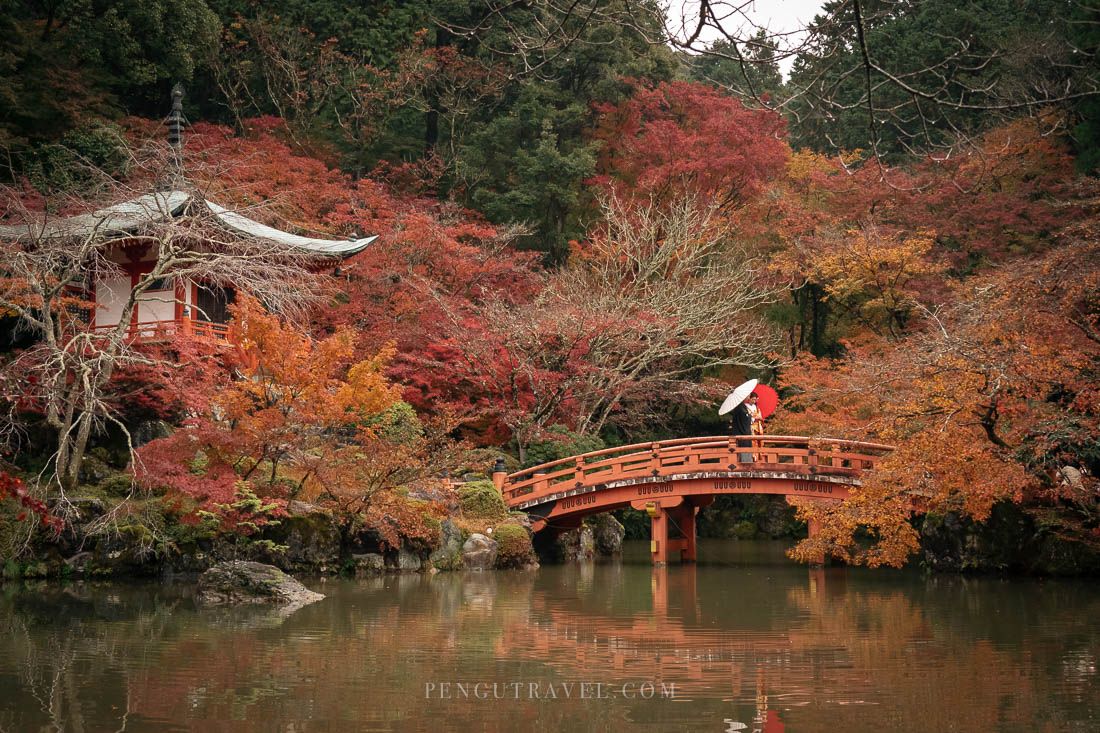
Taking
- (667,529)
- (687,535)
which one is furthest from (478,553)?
(687,535)

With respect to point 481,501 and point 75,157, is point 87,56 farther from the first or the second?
point 481,501

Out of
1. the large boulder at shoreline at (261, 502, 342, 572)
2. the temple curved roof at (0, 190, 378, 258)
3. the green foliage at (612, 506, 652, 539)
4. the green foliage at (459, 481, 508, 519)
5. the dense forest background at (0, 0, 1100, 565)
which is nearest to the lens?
the dense forest background at (0, 0, 1100, 565)

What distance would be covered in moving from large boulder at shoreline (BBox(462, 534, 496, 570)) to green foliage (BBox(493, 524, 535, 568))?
0.16 m

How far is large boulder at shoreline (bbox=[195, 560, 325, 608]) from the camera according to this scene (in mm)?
12344

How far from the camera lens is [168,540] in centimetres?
1470

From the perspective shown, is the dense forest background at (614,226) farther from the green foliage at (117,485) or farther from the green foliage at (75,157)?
the green foliage at (117,485)

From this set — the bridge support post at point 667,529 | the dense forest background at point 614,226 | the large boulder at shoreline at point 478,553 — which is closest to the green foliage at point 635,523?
the dense forest background at point 614,226

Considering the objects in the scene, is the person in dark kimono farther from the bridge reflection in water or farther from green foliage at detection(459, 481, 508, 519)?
the bridge reflection in water

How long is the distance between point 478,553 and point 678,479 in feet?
12.0

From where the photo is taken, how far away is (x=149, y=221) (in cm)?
1644

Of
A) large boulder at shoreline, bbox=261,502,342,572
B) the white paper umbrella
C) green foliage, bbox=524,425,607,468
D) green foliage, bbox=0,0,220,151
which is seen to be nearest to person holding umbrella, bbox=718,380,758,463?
the white paper umbrella

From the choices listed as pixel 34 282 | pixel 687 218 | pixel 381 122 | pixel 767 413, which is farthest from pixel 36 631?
pixel 381 122

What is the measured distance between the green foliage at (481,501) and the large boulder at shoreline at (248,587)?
219 inches

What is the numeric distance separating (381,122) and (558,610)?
19.2 meters
